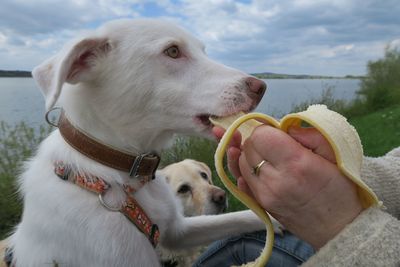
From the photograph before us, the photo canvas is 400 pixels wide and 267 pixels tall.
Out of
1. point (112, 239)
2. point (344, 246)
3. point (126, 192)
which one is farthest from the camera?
point (126, 192)

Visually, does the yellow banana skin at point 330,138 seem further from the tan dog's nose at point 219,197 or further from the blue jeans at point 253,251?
the tan dog's nose at point 219,197

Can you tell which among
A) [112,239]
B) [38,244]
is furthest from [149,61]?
[38,244]

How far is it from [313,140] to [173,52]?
121cm

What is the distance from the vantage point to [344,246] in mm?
1168

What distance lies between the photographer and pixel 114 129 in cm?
216

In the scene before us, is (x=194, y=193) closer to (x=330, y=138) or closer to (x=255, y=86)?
(x=255, y=86)

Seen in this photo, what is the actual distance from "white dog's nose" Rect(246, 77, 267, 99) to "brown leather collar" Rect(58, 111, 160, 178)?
2.11ft

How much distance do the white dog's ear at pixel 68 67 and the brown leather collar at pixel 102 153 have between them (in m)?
0.25

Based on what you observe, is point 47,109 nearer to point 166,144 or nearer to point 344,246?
point 166,144

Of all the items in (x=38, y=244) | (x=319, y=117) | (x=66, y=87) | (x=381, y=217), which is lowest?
(x=38, y=244)

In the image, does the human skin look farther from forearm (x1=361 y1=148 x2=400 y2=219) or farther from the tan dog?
the tan dog

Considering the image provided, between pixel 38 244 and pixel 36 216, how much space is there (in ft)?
0.44

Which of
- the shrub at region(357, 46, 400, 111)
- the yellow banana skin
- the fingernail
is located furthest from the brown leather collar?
the shrub at region(357, 46, 400, 111)

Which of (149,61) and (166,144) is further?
(166,144)
